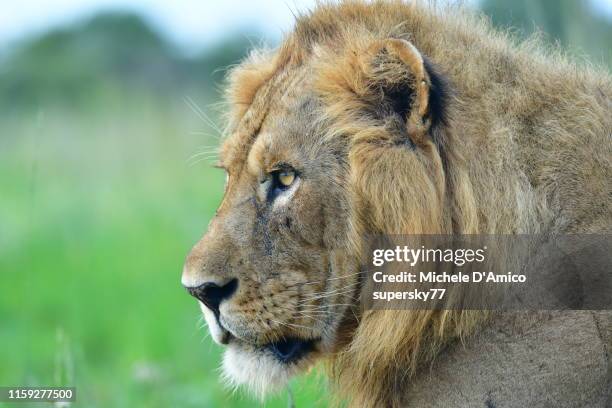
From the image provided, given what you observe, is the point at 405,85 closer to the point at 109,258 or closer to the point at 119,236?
the point at 109,258

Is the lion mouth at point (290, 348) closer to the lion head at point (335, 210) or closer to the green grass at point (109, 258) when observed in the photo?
the lion head at point (335, 210)

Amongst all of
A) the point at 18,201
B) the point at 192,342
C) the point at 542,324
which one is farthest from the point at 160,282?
the point at 542,324

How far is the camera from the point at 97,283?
10047 millimetres

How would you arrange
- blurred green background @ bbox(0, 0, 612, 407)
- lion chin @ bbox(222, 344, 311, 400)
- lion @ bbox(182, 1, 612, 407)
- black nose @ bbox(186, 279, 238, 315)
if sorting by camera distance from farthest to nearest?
1. blurred green background @ bbox(0, 0, 612, 407)
2. lion chin @ bbox(222, 344, 311, 400)
3. black nose @ bbox(186, 279, 238, 315)
4. lion @ bbox(182, 1, 612, 407)

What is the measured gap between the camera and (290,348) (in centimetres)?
367

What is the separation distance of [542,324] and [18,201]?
13030 mm

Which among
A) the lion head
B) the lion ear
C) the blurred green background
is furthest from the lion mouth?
the lion ear

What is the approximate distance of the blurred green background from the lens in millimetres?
5680

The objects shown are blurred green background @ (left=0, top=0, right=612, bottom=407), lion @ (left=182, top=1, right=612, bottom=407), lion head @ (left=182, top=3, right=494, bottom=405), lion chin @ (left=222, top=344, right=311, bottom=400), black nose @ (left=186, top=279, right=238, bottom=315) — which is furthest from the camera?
blurred green background @ (left=0, top=0, right=612, bottom=407)

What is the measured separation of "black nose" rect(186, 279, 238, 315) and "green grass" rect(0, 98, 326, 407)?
764mm

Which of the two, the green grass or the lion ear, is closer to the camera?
the lion ear

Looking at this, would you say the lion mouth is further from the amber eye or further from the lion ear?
the lion ear

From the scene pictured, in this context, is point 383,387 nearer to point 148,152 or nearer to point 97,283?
point 97,283

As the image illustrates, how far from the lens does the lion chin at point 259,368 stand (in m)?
3.64
